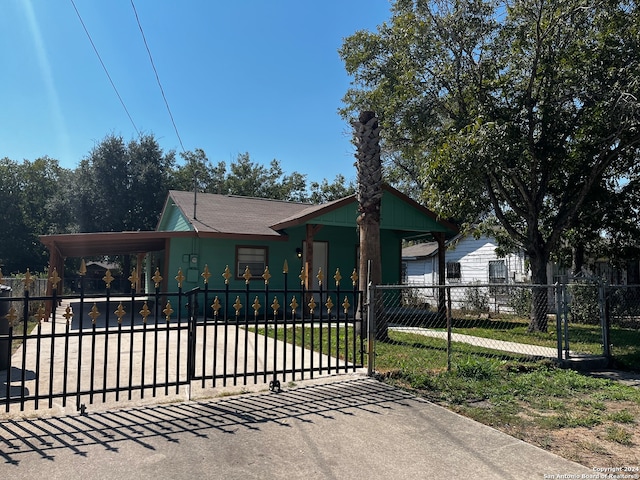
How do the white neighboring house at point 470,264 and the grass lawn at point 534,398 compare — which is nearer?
the grass lawn at point 534,398

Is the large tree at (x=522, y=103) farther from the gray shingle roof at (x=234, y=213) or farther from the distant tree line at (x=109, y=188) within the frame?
the distant tree line at (x=109, y=188)

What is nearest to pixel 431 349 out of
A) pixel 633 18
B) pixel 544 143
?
pixel 544 143

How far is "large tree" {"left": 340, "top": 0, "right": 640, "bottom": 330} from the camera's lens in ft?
33.6

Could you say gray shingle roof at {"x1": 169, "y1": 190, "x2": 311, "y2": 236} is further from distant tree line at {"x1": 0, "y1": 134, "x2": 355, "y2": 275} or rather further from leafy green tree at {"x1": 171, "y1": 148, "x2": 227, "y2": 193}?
leafy green tree at {"x1": 171, "y1": 148, "x2": 227, "y2": 193}

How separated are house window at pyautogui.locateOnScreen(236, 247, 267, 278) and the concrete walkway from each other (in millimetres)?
10623

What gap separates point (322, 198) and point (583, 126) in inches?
1181

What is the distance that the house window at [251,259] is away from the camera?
1549 centimetres

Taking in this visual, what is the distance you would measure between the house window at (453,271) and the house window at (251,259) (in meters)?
11.2

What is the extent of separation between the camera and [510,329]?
1257 centimetres

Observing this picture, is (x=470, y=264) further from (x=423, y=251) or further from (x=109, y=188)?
(x=109, y=188)

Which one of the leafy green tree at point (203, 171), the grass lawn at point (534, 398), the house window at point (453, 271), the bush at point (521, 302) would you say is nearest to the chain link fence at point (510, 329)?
the bush at point (521, 302)

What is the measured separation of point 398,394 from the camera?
540 cm

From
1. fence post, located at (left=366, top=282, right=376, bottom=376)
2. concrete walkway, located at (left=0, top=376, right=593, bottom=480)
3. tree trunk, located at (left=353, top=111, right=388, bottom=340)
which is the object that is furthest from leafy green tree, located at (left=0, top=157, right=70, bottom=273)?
concrete walkway, located at (left=0, top=376, right=593, bottom=480)

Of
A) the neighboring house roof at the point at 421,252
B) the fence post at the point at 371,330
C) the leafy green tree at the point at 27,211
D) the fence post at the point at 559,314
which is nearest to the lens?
the fence post at the point at 371,330
